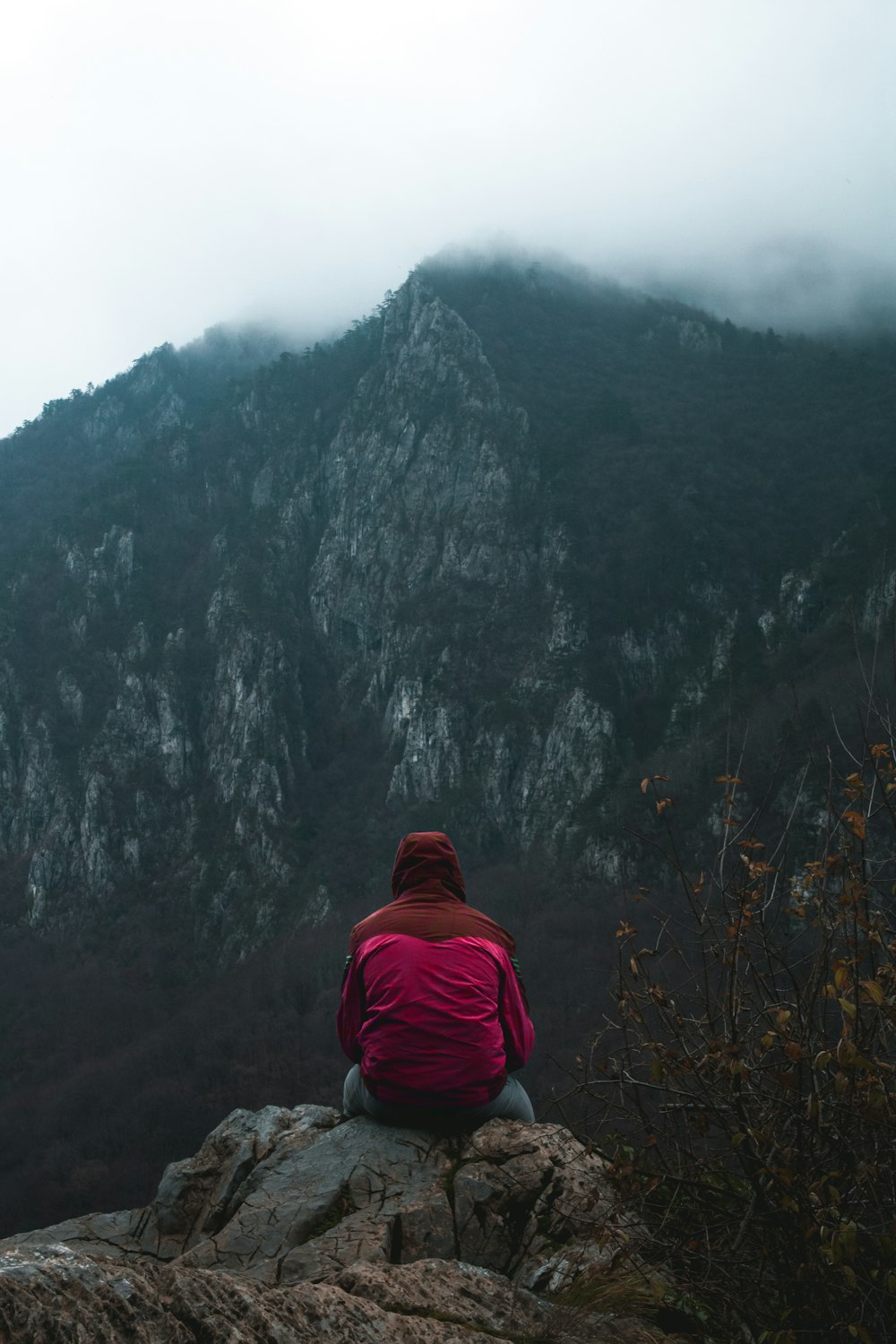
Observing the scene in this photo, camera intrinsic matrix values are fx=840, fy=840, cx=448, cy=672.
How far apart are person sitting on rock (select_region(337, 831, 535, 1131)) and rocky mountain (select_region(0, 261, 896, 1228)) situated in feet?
213

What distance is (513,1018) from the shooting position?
4.66m

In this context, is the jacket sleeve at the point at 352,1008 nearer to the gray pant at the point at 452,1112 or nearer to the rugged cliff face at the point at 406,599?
the gray pant at the point at 452,1112

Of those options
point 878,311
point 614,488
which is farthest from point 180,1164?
point 878,311

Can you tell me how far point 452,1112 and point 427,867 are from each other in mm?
1328

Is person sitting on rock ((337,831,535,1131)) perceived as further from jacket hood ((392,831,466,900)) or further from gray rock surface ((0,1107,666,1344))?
gray rock surface ((0,1107,666,1344))

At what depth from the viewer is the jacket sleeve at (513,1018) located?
15.1ft

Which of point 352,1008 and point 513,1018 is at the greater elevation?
point 352,1008

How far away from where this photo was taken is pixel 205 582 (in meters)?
129

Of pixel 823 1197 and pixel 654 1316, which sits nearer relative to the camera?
pixel 823 1197

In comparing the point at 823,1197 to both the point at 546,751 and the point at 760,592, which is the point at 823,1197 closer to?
the point at 546,751

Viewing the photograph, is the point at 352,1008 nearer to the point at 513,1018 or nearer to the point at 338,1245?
the point at 513,1018

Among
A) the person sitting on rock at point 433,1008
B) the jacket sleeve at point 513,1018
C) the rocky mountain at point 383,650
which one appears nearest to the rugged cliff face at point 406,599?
the rocky mountain at point 383,650

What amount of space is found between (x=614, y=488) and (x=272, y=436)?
2244 inches

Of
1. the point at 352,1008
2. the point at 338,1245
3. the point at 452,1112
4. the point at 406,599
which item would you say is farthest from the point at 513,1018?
the point at 406,599
